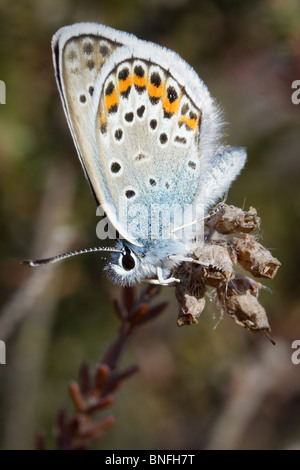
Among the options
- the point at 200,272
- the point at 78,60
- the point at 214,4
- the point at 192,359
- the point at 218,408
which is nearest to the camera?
the point at 200,272

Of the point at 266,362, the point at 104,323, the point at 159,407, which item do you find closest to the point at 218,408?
the point at 266,362

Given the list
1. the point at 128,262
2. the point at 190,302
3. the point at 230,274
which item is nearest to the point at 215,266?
the point at 230,274

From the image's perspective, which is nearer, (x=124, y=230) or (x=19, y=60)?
(x=124, y=230)

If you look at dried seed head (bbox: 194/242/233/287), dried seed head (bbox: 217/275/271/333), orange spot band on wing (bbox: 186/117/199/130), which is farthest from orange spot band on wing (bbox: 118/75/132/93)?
dried seed head (bbox: 217/275/271/333)

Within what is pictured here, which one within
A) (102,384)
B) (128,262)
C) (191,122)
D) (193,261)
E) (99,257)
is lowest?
(99,257)

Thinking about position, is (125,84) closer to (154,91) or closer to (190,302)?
(154,91)

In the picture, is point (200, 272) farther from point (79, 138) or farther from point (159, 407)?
point (159, 407)
